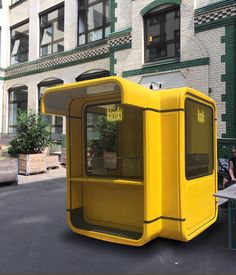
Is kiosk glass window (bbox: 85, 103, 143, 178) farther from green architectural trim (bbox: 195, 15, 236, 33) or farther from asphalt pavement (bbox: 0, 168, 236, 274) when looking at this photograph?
green architectural trim (bbox: 195, 15, 236, 33)

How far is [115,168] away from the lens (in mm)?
4863

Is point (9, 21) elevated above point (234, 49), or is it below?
above

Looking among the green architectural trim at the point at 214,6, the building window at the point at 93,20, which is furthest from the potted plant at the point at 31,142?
the green architectural trim at the point at 214,6

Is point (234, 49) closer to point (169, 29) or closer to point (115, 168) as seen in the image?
point (169, 29)

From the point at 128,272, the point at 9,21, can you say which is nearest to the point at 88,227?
the point at 128,272

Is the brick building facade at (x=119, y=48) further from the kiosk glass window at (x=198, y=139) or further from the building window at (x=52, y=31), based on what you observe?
the kiosk glass window at (x=198, y=139)

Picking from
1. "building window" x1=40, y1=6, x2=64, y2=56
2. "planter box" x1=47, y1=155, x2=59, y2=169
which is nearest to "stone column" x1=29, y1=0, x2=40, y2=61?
"building window" x1=40, y1=6, x2=64, y2=56

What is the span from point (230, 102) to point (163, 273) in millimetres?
7053

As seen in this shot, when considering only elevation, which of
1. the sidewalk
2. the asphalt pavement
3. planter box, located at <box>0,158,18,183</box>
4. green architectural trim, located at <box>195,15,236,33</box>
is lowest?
the asphalt pavement

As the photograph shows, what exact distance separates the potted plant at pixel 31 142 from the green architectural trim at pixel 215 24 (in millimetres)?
6853

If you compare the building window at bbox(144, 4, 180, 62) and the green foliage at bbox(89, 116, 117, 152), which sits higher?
the building window at bbox(144, 4, 180, 62)

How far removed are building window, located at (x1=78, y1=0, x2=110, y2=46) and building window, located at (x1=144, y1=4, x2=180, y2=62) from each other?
10.6ft

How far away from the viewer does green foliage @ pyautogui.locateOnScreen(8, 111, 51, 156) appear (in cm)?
1235

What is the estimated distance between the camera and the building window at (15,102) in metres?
18.5
